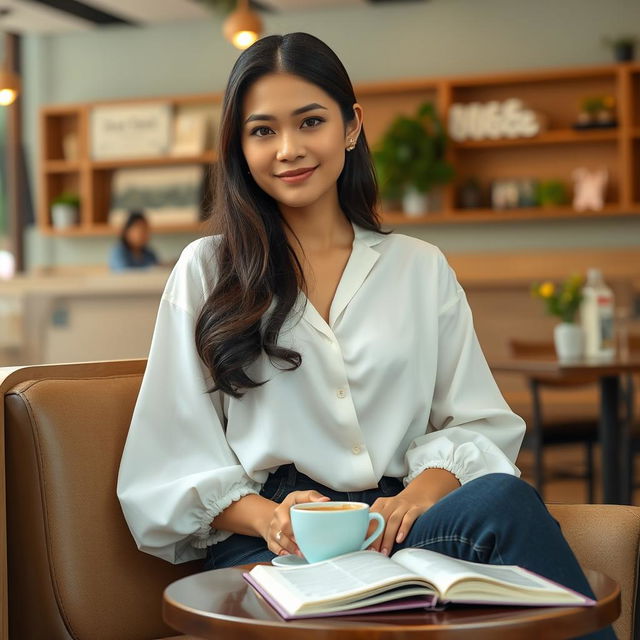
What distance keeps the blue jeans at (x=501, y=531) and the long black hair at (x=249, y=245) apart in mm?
406

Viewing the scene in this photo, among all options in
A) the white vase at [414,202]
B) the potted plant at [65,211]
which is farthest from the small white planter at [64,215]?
the white vase at [414,202]

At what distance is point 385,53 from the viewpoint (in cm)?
754

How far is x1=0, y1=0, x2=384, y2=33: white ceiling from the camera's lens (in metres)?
7.36

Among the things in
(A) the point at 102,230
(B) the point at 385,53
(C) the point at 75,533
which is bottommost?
(C) the point at 75,533

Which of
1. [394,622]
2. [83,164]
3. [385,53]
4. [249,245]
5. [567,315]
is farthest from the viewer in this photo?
[83,164]

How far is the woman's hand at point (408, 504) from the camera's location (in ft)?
4.79

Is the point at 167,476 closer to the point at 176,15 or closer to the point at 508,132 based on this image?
the point at 508,132

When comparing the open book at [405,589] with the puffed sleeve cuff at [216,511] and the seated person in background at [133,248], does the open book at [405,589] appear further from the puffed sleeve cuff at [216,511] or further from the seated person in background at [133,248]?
the seated person in background at [133,248]

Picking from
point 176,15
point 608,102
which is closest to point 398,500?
point 608,102

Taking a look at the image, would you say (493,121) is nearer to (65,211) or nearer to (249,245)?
(65,211)

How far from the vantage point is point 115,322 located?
221 inches

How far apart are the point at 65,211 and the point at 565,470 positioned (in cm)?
423

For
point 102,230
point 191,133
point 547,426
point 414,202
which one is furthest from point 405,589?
point 102,230

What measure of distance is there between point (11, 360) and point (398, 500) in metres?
4.83
